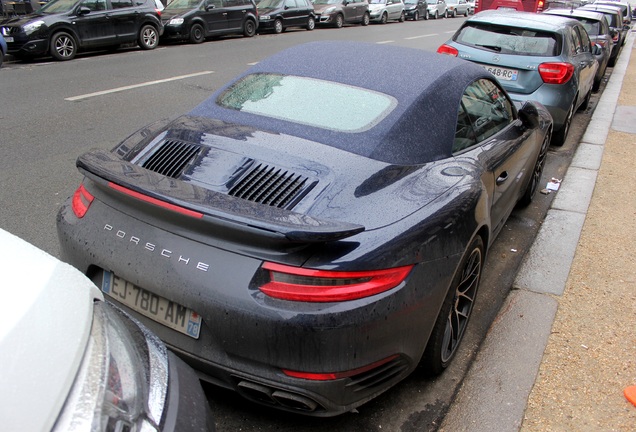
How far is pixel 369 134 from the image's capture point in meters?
2.99

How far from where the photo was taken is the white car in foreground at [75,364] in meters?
1.34

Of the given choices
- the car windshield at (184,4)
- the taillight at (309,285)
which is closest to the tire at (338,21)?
the car windshield at (184,4)

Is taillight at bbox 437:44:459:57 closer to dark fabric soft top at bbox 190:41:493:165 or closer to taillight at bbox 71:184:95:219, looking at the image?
dark fabric soft top at bbox 190:41:493:165

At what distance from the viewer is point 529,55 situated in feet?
24.1

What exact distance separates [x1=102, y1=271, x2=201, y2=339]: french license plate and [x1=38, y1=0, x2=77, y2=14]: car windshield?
12.6 meters

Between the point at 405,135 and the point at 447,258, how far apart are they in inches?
27.6

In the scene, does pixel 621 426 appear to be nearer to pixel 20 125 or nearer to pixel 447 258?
pixel 447 258

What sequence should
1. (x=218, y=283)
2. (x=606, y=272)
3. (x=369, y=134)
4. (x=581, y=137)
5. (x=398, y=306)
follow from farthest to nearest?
(x=581, y=137) < (x=606, y=272) < (x=369, y=134) < (x=398, y=306) < (x=218, y=283)

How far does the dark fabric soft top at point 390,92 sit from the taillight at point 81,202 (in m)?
0.83

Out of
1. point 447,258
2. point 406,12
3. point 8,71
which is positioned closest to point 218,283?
point 447,258

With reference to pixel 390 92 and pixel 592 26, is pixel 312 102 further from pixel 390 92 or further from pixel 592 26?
pixel 592 26

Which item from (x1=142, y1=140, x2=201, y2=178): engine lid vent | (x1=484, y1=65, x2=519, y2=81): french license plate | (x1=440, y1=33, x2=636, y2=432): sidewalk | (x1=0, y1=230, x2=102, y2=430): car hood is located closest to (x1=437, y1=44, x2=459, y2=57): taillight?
(x1=484, y1=65, x2=519, y2=81): french license plate

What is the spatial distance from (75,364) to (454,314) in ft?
6.97

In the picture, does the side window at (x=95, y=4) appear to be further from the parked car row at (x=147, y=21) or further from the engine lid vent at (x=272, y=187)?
the engine lid vent at (x=272, y=187)
